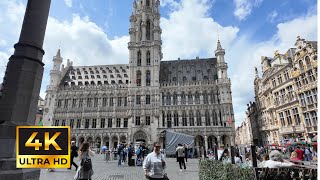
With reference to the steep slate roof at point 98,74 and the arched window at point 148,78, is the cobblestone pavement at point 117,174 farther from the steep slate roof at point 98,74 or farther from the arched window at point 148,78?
the steep slate roof at point 98,74

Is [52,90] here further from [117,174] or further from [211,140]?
[117,174]

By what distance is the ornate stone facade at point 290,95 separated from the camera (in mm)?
29688

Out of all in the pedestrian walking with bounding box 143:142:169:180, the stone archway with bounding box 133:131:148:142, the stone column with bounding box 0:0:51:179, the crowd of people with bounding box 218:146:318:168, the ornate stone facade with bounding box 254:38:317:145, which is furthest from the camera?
the stone archway with bounding box 133:131:148:142

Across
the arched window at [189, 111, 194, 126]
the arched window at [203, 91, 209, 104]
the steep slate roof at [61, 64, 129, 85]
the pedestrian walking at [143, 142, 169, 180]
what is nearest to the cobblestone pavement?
the pedestrian walking at [143, 142, 169, 180]

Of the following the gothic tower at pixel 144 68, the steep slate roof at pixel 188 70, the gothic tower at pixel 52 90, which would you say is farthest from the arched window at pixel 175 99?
the gothic tower at pixel 52 90

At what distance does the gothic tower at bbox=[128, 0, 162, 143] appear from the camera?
4659 cm

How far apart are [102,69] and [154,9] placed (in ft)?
75.1

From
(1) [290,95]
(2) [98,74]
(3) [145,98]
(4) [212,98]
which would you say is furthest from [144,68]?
(1) [290,95]

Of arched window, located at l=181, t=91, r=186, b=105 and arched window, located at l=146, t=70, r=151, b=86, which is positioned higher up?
arched window, located at l=146, t=70, r=151, b=86

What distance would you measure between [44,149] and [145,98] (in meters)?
44.6

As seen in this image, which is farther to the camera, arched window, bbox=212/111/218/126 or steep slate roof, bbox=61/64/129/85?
steep slate roof, bbox=61/64/129/85

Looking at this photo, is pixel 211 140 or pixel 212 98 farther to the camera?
pixel 212 98

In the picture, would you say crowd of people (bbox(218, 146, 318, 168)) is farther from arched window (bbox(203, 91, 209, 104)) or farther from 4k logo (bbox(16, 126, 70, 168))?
arched window (bbox(203, 91, 209, 104))

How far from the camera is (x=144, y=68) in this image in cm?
5059
